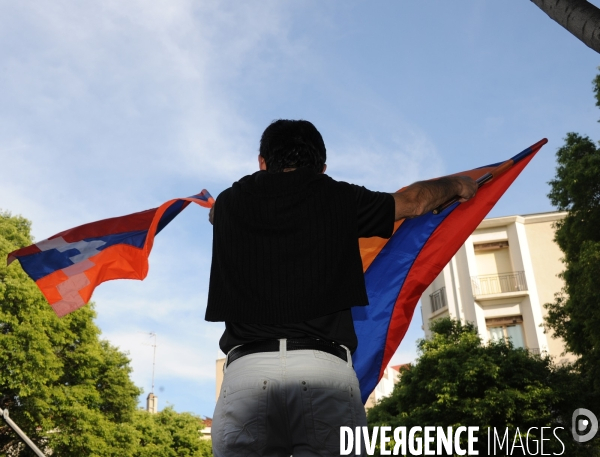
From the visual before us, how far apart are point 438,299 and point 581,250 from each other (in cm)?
2059

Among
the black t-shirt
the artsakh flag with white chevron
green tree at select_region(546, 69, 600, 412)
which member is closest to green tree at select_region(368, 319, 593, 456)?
green tree at select_region(546, 69, 600, 412)

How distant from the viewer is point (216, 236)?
2.93 metres

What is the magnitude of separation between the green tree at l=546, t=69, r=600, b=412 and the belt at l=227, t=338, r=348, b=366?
A: 1695cm

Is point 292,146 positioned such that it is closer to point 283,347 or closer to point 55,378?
point 283,347

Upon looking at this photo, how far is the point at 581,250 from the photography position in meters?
18.8

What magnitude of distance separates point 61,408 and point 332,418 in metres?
26.3

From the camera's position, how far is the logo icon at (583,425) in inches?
778

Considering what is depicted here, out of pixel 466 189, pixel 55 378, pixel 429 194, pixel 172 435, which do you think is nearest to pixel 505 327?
pixel 172 435

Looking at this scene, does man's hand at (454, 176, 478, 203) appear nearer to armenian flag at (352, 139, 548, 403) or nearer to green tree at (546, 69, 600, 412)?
armenian flag at (352, 139, 548, 403)

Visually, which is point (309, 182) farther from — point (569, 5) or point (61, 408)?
point (61, 408)

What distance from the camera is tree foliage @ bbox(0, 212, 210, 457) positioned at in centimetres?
2495

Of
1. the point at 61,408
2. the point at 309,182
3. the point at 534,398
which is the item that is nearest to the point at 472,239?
the point at 534,398

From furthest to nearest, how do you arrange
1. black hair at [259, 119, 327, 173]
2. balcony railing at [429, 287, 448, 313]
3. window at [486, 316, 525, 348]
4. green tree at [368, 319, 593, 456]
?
balcony railing at [429, 287, 448, 313] → window at [486, 316, 525, 348] → green tree at [368, 319, 593, 456] → black hair at [259, 119, 327, 173]

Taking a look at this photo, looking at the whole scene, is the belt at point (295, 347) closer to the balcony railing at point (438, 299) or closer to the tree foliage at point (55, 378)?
the tree foliage at point (55, 378)
